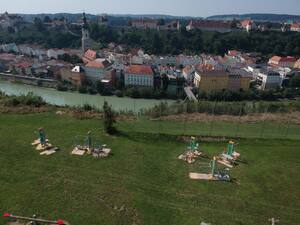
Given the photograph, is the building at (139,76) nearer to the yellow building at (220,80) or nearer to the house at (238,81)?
the yellow building at (220,80)

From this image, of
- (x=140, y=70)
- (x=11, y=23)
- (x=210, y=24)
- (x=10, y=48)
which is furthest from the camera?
(x=210, y=24)

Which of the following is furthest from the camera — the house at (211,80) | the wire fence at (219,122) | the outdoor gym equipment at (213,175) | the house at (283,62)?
the house at (283,62)

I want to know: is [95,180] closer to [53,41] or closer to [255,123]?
[255,123]

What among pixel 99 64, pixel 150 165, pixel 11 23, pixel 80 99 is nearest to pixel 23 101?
pixel 150 165

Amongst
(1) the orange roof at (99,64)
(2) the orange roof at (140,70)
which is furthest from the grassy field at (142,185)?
(1) the orange roof at (99,64)

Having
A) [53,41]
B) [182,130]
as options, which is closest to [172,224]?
[182,130]

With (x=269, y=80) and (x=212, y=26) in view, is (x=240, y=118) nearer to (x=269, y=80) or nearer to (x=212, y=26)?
(x=269, y=80)
